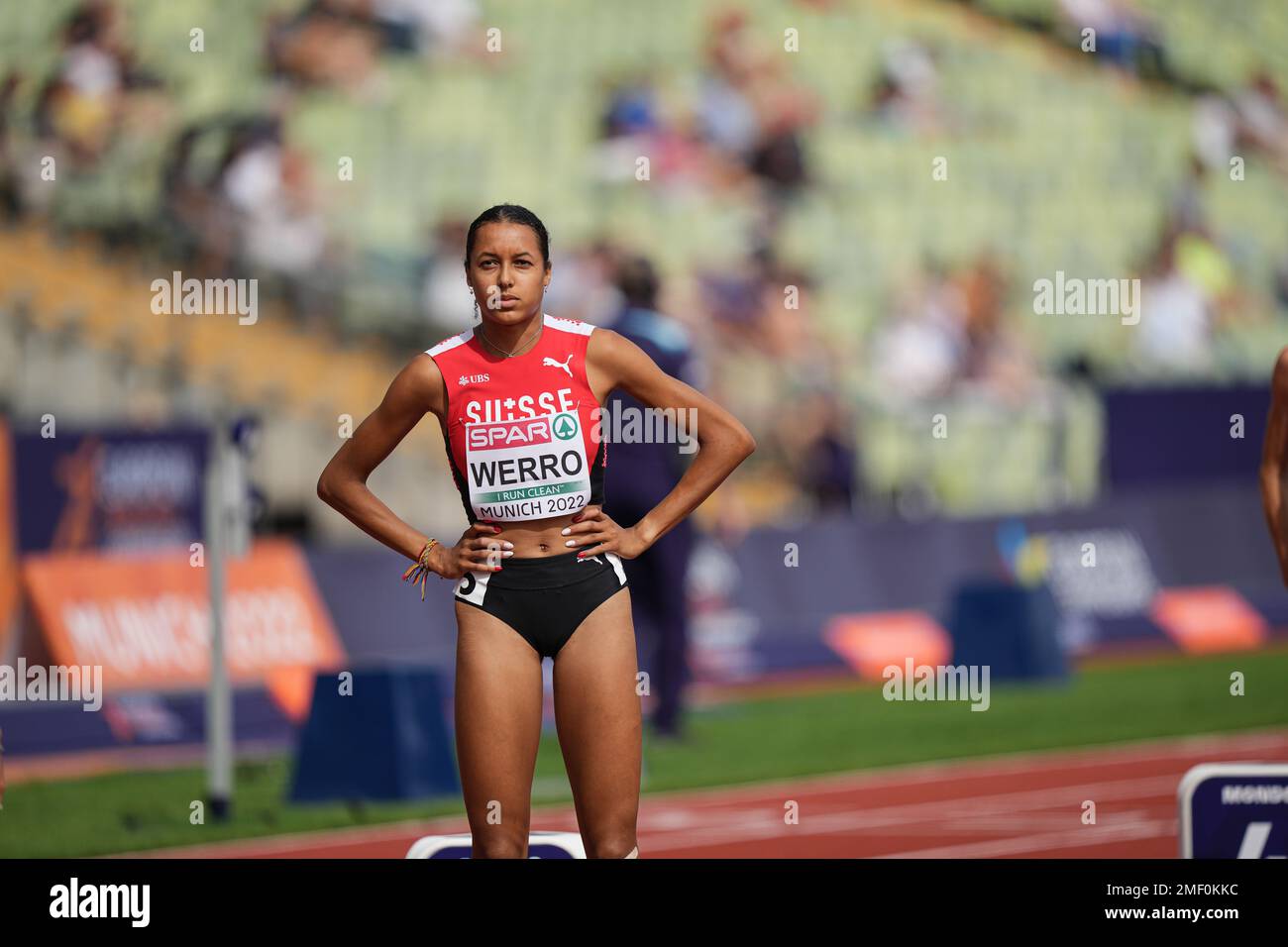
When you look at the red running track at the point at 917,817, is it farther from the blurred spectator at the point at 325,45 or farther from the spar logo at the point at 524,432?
the blurred spectator at the point at 325,45

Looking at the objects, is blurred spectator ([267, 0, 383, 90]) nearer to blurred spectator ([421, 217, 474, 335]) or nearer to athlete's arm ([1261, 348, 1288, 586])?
blurred spectator ([421, 217, 474, 335])

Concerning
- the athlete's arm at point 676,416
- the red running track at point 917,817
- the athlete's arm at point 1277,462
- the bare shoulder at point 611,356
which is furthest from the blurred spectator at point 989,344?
the bare shoulder at point 611,356

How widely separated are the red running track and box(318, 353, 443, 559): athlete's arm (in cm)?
363

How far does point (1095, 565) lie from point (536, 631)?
52.7ft

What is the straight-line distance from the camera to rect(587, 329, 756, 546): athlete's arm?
618 centimetres

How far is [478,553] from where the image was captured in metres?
6.10

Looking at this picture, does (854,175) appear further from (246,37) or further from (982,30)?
(246,37)

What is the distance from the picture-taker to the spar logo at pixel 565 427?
239 inches

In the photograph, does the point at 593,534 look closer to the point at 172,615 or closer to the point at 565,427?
the point at 565,427

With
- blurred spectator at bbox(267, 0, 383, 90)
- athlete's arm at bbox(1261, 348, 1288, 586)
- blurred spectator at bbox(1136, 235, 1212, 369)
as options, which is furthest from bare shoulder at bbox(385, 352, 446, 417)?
blurred spectator at bbox(1136, 235, 1212, 369)

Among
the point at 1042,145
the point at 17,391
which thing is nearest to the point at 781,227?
the point at 1042,145

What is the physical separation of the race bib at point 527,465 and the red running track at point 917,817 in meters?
3.95

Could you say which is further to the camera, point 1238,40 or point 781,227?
point 1238,40

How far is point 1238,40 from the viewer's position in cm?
3209
